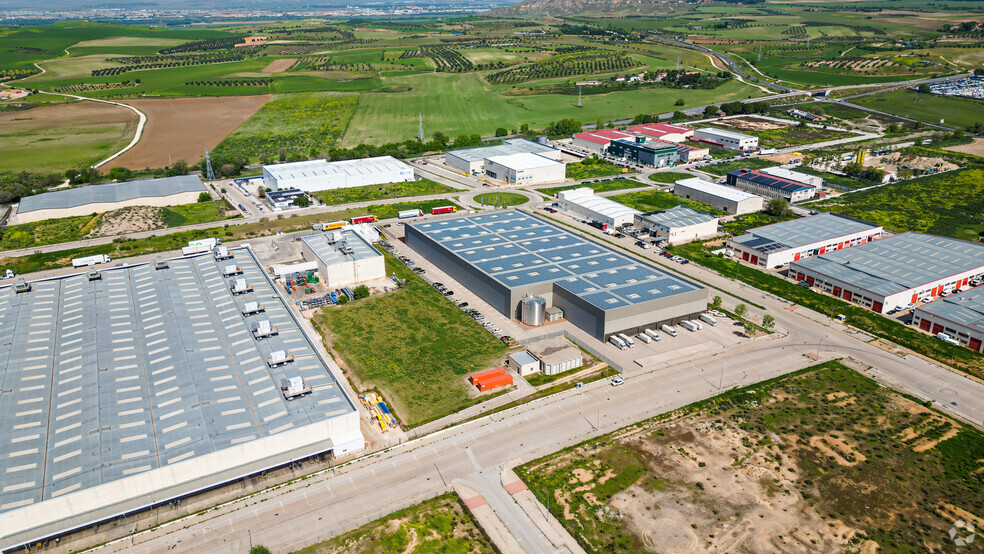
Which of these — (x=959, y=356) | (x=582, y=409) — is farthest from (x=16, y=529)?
(x=959, y=356)

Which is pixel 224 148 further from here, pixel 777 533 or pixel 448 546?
pixel 777 533

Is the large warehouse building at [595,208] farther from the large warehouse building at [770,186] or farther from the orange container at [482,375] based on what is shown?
the orange container at [482,375]

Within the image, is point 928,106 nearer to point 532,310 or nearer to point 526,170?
point 526,170

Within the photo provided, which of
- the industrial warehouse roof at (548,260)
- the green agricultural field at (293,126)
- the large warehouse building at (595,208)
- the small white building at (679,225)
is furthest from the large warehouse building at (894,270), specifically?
the green agricultural field at (293,126)

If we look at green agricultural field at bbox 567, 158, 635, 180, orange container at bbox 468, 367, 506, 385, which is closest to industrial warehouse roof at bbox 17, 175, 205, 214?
green agricultural field at bbox 567, 158, 635, 180

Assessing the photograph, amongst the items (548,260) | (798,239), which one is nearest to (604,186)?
(798,239)
